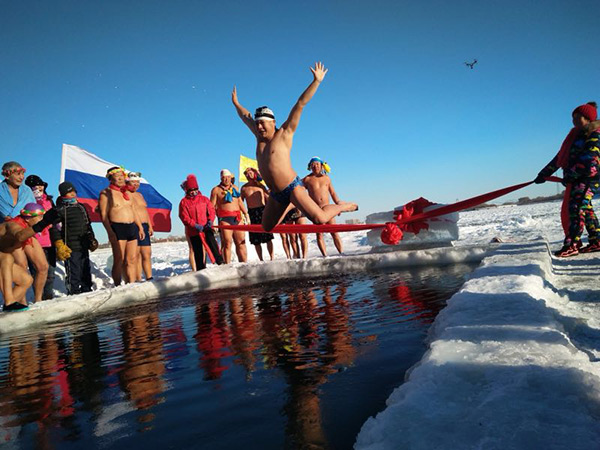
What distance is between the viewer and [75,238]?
6.22 metres

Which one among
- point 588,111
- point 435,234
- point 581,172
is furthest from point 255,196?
point 588,111

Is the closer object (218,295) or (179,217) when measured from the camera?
(218,295)

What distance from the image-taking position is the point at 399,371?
68.1 inches

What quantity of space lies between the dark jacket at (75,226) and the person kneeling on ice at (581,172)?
7.30m

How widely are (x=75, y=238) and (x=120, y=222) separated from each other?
75 cm

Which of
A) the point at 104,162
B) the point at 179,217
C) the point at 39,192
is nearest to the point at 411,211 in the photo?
the point at 179,217

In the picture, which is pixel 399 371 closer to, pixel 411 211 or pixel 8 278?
pixel 8 278

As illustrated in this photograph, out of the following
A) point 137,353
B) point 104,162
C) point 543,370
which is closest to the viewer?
point 543,370

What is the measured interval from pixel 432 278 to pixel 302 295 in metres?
1.64

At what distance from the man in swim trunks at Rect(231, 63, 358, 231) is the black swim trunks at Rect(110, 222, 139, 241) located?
3593mm

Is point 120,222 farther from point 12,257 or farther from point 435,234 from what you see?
point 435,234

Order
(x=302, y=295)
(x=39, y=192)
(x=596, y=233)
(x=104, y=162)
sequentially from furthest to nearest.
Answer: (x=104, y=162)
(x=39, y=192)
(x=596, y=233)
(x=302, y=295)

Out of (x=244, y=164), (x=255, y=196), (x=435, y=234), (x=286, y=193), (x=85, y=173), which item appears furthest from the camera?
(x=244, y=164)

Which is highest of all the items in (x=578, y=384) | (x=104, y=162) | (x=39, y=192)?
(x=104, y=162)
